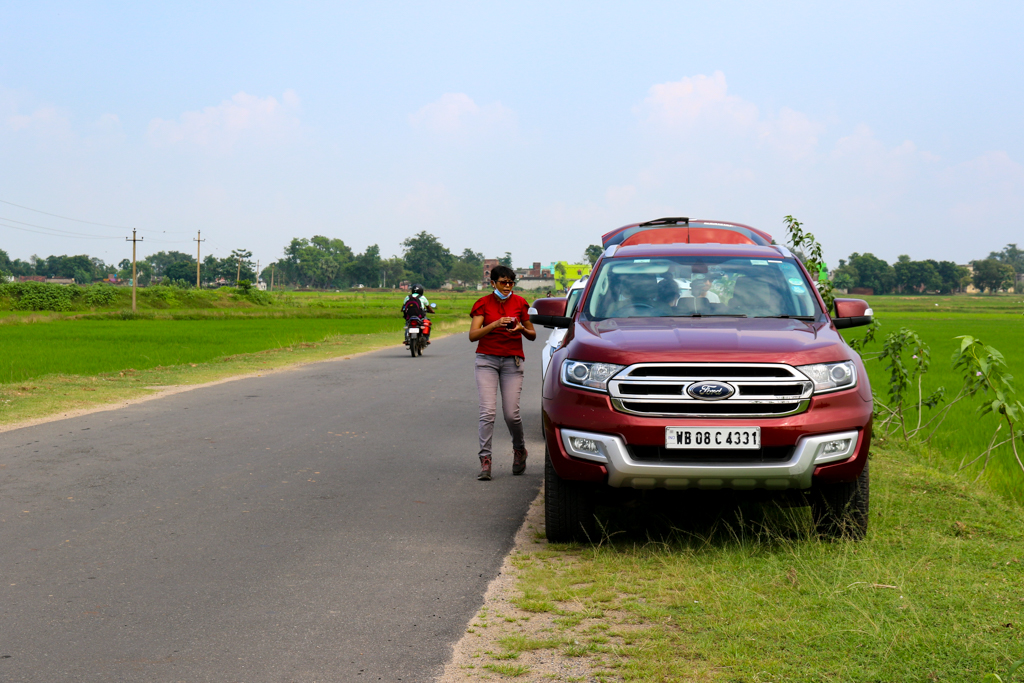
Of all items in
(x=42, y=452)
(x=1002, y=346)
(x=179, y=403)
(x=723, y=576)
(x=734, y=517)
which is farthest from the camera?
(x=1002, y=346)

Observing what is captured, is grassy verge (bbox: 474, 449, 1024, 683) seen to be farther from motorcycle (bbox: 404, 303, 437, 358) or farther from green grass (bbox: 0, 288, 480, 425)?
motorcycle (bbox: 404, 303, 437, 358)

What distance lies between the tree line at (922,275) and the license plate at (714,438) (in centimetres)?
17104

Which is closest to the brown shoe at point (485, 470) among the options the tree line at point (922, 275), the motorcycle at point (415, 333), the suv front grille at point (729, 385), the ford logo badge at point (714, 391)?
the suv front grille at point (729, 385)

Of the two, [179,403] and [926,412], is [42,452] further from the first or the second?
[926,412]

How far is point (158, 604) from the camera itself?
460 cm

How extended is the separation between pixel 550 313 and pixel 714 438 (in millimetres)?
2312

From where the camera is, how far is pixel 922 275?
170 m

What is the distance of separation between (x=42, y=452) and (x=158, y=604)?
5.30 m

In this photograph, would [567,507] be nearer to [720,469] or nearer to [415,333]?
[720,469]

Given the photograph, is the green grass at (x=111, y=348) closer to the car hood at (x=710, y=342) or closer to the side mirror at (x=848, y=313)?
the car hood at (x=710, y=342)

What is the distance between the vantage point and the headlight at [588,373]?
5484 millimetres

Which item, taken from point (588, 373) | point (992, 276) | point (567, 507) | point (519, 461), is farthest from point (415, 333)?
point (992, 276)

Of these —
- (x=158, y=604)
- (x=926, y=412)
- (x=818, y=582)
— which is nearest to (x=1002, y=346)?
(x=926, y=412)

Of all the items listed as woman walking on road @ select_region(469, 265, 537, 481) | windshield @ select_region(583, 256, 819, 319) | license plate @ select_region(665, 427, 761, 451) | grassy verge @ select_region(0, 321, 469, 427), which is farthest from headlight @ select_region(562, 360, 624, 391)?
grassy verge @ select_region(0, 321, 469, 427)
